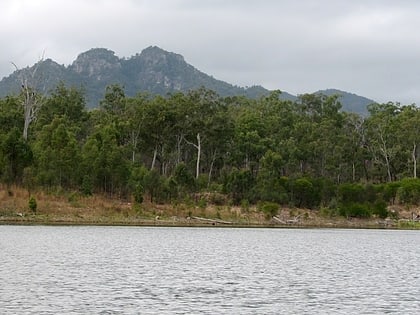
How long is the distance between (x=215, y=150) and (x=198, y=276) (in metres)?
75.1

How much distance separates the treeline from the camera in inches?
3120

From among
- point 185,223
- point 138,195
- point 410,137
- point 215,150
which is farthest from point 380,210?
point 138,195

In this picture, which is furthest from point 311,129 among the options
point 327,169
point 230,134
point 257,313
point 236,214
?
point 257,313

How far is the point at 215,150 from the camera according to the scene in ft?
351

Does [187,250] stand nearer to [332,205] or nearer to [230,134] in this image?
[332,205]

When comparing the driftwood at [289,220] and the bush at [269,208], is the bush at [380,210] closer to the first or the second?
the driftwood at [289,220]

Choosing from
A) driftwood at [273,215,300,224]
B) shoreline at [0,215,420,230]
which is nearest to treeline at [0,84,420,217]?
shoreline at [0,215,420,230]

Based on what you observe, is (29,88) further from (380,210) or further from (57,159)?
(380,210)

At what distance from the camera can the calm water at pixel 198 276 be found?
78.6 ft

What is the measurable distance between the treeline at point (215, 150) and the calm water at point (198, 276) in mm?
22785

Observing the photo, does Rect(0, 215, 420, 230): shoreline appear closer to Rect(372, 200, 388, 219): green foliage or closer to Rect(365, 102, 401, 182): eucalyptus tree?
Rect(372, 200, 388, 219): green foliage

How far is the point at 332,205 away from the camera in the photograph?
88938mm

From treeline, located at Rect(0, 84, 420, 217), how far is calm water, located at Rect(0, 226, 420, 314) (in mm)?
22785

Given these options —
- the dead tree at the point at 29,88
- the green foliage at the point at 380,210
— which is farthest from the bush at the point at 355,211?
the dead tree at the point at 29,88
